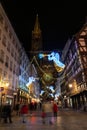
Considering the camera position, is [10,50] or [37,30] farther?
[37,30]

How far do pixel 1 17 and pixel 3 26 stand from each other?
1.75 meters

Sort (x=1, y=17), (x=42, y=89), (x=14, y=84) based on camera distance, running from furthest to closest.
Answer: (x=42, y=89) → (x=14, y=84) → (x=1, y=17)

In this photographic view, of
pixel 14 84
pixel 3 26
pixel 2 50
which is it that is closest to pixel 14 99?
pixel 14 84

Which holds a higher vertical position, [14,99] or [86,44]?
[86,44]

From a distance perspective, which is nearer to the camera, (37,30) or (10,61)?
(10,61)

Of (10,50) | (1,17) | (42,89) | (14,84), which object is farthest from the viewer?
(42,89)

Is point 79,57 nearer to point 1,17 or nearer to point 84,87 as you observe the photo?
point 84,87

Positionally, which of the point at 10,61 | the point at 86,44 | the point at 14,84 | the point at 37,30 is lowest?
the point at 14,84

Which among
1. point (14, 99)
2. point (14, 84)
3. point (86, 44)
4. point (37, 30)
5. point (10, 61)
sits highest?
point (37, 30)

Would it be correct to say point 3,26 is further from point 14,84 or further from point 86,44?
point 86,44

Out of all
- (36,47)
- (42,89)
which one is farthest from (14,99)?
(42,89)

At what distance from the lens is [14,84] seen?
41.9 metres

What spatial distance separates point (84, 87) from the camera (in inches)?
1581

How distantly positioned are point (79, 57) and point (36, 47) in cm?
6376
